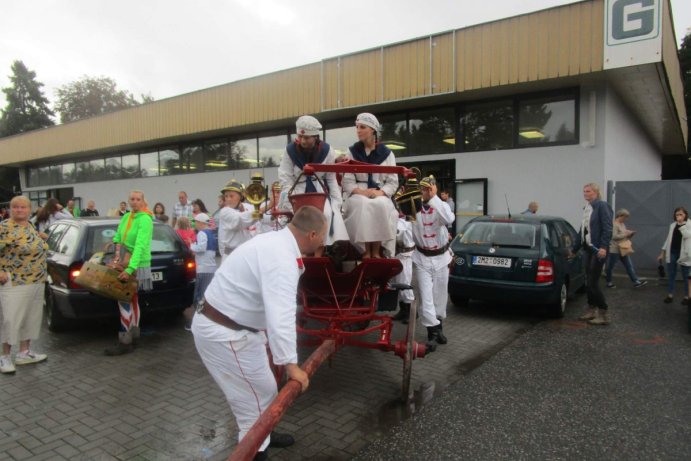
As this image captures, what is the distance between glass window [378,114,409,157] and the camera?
14281 millimetres

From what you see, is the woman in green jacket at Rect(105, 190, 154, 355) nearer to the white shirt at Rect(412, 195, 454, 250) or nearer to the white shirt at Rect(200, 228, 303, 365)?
the white shirt at Rect(200, 228, 303, 365)

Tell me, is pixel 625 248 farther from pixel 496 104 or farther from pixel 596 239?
pixel 496 104

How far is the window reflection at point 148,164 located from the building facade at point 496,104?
3353mm

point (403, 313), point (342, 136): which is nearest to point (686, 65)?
point (342, 136)

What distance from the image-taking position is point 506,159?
1227 centimetres

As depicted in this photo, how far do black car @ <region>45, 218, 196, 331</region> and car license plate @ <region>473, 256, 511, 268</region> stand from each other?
4331 mm

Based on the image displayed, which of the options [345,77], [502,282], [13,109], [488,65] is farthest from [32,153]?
[13,109]

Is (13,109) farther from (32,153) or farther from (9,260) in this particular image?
(9,260)

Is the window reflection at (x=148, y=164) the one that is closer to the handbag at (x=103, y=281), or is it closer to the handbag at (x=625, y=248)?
the handbag at (x=103, y=281)

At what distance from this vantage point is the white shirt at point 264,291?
95.2 inches

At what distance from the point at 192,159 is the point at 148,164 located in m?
3.26

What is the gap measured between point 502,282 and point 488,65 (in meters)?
6.52

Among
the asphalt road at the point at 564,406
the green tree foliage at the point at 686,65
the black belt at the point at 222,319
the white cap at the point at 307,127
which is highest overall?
the green tree foliage at the point at 686,65

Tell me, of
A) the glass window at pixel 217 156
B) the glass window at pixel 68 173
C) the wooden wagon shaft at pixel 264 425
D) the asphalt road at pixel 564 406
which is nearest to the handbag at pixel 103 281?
the asphalt road at pixel 564 406
